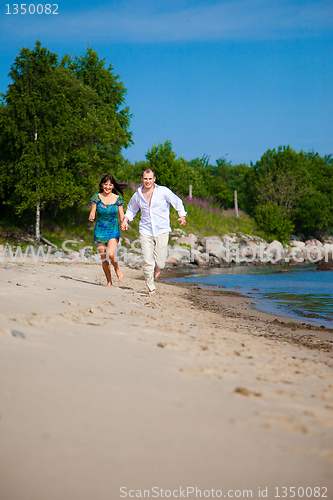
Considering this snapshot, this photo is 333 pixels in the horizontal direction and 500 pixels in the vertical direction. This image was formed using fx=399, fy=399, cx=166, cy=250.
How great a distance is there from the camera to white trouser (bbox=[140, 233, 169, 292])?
22.7ft

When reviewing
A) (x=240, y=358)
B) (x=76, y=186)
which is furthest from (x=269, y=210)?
(x=240, y=358)

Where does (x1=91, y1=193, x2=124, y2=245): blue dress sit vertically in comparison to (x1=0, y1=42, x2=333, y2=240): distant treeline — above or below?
below

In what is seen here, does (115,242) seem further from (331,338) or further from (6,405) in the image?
(6,405)

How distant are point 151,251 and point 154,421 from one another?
5.38 metres

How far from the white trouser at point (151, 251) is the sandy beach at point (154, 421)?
4084 mm

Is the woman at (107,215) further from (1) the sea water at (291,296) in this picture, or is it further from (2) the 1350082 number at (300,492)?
(2) the 1350082 number at (300,492)

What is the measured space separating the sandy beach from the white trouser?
13.4 feet

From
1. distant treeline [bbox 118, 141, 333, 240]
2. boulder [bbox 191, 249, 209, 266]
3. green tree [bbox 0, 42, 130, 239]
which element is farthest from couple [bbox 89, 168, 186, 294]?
distant treeline [bbox 118, 141, 333, 240]

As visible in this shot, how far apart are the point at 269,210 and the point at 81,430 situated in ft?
119

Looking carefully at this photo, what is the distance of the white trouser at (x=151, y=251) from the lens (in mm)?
6930

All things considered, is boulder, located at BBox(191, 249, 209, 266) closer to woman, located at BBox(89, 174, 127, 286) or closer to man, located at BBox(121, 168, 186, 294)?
woman, located at BBox(89, 174, 127, 286)

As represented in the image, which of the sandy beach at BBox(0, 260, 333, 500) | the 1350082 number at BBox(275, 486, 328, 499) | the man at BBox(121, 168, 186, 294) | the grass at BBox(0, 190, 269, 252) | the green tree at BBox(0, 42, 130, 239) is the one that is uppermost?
the green tree at BBox(0, 42, 130, 239)

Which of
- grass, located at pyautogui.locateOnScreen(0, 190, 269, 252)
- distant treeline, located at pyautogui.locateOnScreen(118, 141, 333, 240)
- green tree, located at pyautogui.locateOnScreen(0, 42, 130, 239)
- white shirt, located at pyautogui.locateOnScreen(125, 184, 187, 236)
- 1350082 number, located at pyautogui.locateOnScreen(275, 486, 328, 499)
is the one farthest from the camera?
distant treeline, located at pyautogui.locateOnScreen(118, 141, 333, 240)

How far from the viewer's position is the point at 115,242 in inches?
291
